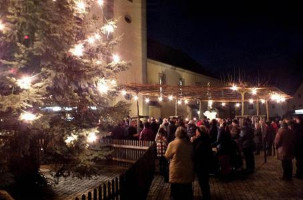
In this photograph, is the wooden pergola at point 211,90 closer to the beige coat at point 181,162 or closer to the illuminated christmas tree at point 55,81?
the illuminated christmas tree at point 55,81

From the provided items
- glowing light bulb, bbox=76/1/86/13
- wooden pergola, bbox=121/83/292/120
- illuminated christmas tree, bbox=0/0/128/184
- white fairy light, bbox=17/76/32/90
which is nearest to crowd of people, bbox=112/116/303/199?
illuminated christmas tree, bbox=0/0/128/184

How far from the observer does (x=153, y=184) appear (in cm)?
1102

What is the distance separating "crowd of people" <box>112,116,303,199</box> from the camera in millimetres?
7586

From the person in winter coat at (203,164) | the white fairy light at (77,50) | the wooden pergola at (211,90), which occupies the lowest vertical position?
the person in winter coat at (203,164)

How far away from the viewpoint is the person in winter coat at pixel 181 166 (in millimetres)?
7500

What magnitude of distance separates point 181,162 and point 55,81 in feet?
10.6

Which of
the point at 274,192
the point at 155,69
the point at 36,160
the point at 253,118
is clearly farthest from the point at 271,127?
the point at 155,69

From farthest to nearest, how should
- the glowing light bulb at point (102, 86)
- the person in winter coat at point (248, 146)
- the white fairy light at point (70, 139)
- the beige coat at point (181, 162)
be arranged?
the person in winter coat at point (248, 146), the glowing light bulb at point (102, 86), the white fairy light at point (70, 139), the beige coat at point (181, 162)

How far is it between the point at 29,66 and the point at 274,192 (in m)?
7.40

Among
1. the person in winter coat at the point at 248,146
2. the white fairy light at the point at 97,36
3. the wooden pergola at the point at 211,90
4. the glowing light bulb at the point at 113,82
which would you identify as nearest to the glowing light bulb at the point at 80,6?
the white fairy light at the point at 97,36

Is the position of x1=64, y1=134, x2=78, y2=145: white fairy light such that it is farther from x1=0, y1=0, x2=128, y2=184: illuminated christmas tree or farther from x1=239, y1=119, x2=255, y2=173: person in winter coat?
x1=239, y1=119, x2=255, y2=173: person in winter coat

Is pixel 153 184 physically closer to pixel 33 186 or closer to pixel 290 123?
pixel 33 186

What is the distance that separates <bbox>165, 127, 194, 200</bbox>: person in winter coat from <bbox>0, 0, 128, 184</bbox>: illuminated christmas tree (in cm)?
153

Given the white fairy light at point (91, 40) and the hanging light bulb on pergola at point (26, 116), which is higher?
the white fairy light at point (91, 40)
